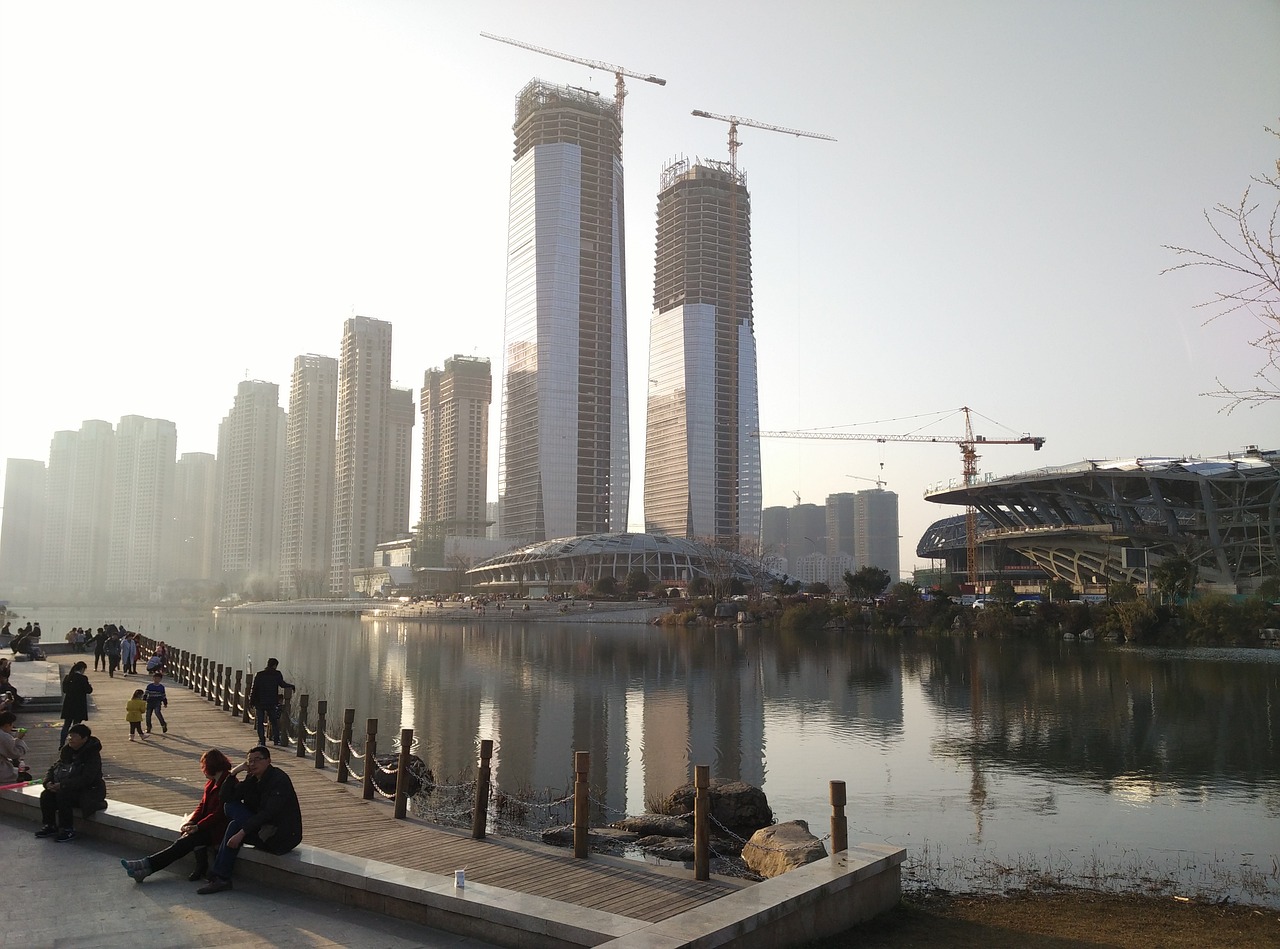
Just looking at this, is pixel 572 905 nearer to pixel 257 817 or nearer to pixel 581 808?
pixel 581 808

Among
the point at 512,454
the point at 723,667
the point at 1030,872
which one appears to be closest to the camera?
the point at 1030,872

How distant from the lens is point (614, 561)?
150250 mm

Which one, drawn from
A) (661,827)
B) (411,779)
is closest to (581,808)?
(661,827)

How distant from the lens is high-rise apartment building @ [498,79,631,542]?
163 meters

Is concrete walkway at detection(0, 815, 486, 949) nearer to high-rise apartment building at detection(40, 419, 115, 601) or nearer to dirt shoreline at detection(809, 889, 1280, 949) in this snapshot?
dirt shoreline at detection(809, 889, 1280, 949)

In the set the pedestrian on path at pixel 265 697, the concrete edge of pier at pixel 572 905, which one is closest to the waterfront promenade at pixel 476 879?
the concrete edge of pier at pixel 572 905

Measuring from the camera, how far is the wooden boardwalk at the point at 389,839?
9750 mm

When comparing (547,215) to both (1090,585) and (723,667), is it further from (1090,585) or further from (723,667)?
(723,667)

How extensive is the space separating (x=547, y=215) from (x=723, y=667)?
414 ft

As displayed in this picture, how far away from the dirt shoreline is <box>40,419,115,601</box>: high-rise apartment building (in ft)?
716

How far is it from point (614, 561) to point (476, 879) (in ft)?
461

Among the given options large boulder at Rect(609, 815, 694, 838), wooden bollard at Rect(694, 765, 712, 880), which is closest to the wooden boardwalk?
wooden bollard at Rect(694, 765, 712, 880)

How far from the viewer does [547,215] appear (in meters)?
162

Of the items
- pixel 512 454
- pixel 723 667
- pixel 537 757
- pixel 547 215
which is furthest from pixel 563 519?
pixel 537 757
